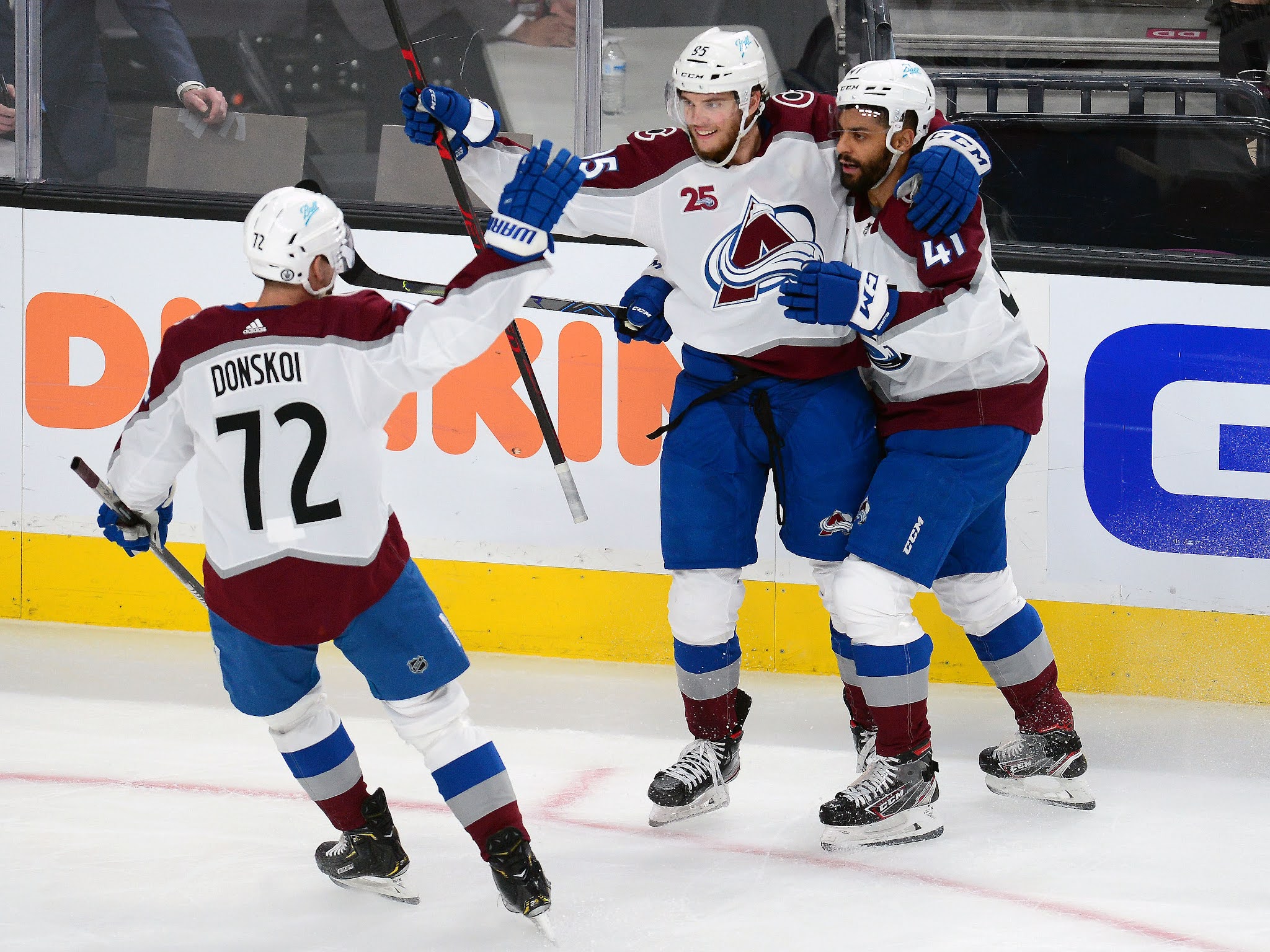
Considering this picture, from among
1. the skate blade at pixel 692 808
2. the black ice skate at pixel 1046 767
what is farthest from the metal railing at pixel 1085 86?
the skate blade at pixel 692 808

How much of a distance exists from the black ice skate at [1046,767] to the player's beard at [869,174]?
1068mm

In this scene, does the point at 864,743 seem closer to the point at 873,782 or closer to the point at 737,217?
the point at 873,782

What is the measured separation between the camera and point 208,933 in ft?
7.00

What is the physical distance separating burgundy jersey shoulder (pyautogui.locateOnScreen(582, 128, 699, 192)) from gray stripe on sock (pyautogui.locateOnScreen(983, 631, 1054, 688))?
1.10 m

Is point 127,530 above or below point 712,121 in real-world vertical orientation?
below

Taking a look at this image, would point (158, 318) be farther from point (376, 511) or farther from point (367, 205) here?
Result: point (376, 511)

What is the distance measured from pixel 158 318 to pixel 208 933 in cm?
203

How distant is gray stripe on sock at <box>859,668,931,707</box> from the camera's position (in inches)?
96.5

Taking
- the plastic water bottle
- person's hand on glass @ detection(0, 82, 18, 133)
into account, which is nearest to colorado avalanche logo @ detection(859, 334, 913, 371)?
the plastic water bottle

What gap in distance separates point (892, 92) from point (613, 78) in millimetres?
1308

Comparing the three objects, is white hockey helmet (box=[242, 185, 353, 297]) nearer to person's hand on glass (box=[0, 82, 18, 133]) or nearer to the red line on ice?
the red line on ice

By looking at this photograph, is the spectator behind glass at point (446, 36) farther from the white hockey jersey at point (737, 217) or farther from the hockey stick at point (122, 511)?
the hockey stick at point (122, 511)

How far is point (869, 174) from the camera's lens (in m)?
2.48

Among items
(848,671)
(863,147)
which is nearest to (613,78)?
(863,147)
